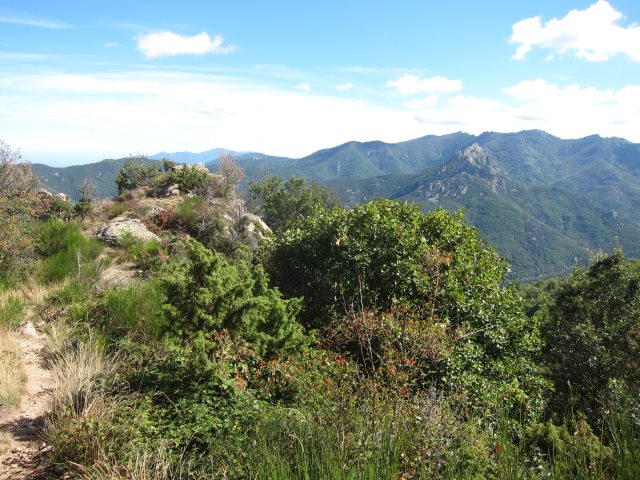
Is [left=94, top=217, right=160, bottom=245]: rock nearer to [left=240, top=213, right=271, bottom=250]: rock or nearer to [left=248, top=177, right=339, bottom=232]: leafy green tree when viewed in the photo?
[left=240, top=213, right=271, bottom=250]: rock

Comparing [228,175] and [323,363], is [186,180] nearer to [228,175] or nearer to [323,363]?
[228,175]

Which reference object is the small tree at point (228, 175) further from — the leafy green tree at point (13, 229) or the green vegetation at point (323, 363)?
the leafy green tree at point (13, 229)

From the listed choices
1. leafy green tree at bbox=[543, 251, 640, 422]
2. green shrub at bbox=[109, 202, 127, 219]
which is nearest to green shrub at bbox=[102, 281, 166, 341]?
leafy green tree at bbox=[543, 251, 640, 422]

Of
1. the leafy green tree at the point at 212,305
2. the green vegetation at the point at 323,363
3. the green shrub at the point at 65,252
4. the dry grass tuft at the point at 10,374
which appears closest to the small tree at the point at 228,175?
the green vegetation at the point at 323,363

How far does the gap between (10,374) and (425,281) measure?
675cm

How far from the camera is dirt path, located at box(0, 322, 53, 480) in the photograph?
13.4 feet

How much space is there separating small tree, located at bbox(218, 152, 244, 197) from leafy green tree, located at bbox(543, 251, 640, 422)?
14980 millimetres

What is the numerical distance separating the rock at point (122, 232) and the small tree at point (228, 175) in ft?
19.8

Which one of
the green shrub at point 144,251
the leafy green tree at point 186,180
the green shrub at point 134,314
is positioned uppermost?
the leafy green tree at point 186,180

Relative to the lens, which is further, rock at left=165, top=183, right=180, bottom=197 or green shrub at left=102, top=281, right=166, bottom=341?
rock at left=165, top=183, right=180, bottom=197

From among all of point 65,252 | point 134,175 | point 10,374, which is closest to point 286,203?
point 134,175

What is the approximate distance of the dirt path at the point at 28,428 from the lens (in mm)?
4094

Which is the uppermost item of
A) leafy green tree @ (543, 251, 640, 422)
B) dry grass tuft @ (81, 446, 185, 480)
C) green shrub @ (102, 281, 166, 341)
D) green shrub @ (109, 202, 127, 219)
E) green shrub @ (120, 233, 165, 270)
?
green shrub @ (109, 202, 127, 219)

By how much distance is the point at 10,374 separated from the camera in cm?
538
